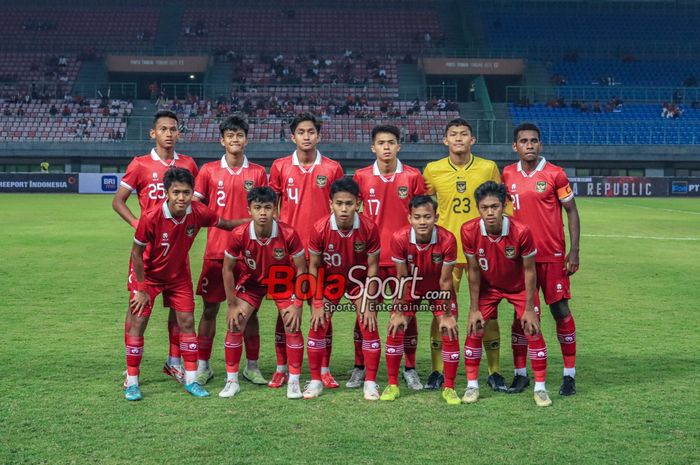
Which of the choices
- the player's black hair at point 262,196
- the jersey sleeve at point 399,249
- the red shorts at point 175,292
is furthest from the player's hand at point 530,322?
the red shorts at point 175,292

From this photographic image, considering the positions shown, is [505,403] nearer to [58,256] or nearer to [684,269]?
[684,269]

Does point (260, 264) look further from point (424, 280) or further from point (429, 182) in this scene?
point (429, 182)

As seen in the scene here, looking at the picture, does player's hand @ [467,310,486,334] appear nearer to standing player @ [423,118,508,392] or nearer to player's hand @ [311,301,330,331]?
standing player @ [423,118,508,392]

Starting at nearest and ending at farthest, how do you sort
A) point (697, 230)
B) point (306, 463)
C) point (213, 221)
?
point (306, 463), point (213, 221), point (697, 230)

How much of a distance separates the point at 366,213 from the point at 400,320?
1241 millimetres

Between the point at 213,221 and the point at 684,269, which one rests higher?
the point at 213,221

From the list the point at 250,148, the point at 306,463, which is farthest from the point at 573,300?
the point at 250,148

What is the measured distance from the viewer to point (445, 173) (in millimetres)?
7676

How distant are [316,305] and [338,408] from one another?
2.99ft

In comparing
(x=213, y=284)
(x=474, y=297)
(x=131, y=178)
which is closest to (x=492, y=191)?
(x=474, y=297)

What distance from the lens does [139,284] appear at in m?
6.84

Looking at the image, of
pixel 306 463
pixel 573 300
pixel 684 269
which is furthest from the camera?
pixel 684 269

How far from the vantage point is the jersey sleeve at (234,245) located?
6.89 metres

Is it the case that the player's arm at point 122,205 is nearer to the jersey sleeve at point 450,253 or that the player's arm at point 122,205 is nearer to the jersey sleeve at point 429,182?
the jersey sleeve at point 429,182
